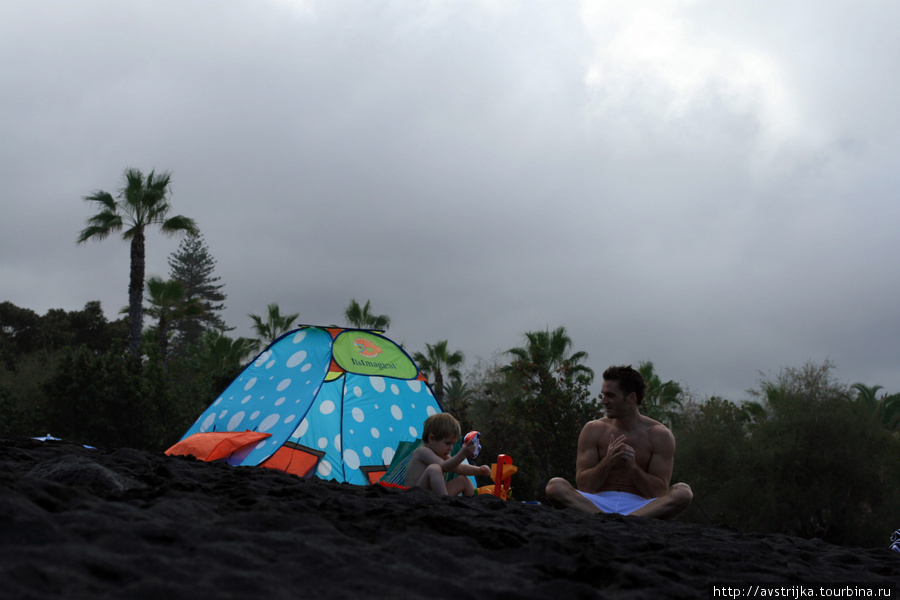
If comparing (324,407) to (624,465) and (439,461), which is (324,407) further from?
(624,465)

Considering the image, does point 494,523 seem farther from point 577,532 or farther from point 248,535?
point 248,535

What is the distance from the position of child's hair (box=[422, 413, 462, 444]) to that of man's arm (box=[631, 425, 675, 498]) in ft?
4.37

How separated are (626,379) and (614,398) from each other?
163 mm

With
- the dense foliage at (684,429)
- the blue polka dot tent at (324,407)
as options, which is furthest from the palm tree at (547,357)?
the blue polka dot tent at (324,407)

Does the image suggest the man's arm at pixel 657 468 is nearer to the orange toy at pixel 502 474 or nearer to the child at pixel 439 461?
the child at pixel 439 461

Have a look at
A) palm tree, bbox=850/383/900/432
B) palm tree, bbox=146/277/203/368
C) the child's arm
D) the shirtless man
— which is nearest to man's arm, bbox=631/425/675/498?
the shirtless man

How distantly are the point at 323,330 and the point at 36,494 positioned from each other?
23.3 feet

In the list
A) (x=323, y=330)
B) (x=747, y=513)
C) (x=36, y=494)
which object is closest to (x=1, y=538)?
(x=36, y=494)

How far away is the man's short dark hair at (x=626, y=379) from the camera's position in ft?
15.4

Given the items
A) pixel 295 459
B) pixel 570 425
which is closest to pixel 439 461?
pixel 295 459

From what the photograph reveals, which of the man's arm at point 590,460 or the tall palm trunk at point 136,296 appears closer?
the man's arm at point 590,460

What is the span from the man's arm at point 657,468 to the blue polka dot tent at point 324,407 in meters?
4.07

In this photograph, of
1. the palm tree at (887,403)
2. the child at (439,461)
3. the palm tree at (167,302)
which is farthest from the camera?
the palm tree at (887,403)

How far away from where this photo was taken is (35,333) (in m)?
29.2
